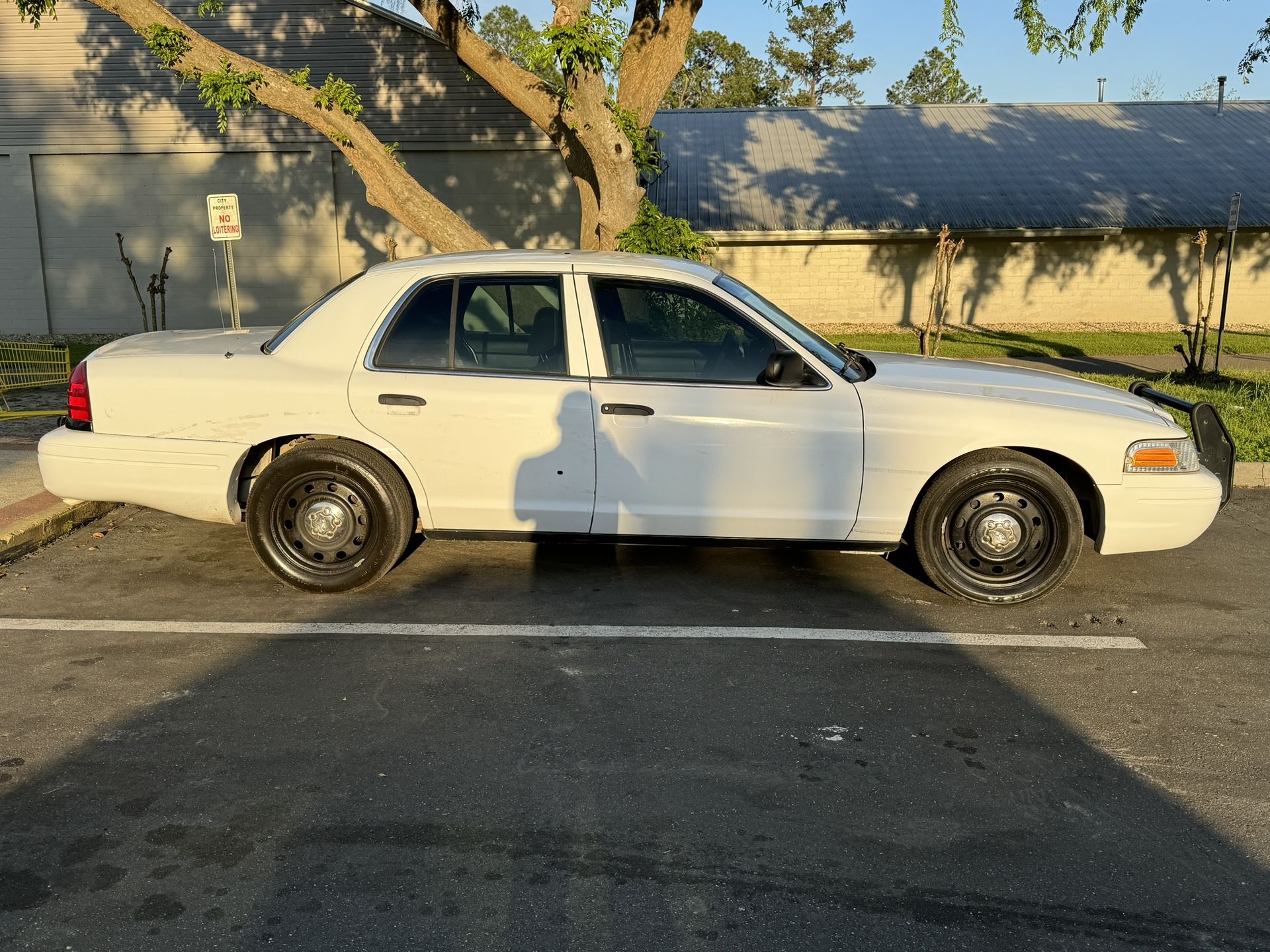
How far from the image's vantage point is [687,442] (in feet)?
17.9

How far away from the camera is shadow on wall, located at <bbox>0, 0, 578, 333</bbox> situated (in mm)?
18469

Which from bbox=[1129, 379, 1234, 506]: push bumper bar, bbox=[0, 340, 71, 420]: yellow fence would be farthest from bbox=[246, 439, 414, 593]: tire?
bbox=[0, 340, 71, 420]: yellow fence

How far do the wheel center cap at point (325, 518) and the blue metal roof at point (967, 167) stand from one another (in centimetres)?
1606

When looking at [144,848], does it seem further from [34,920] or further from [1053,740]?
[1053,740]

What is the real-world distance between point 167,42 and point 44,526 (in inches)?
261

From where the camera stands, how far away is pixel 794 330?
19.5 feet

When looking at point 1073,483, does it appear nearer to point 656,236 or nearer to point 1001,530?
point 1001,530

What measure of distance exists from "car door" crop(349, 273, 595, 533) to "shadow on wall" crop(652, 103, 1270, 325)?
15816 millimetres

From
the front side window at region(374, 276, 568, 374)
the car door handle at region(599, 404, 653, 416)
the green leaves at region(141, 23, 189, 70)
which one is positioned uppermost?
the green leaves at region(141, 23, 189, 70)

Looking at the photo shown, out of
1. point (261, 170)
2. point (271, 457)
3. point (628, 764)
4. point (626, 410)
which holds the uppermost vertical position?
point (261, 170)

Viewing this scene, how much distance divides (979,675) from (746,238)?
17.1 meters

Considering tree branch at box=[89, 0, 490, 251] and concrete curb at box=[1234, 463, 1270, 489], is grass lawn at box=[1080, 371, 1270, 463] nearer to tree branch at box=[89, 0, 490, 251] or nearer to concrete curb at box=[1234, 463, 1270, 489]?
concrete curb at box=[1234, 463, 1270, 489]

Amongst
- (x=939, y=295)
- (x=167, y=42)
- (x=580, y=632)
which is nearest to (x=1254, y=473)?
(x=580, y=632)

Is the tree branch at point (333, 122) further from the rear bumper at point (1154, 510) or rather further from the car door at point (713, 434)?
the rear bumper at point (1154, 510)
